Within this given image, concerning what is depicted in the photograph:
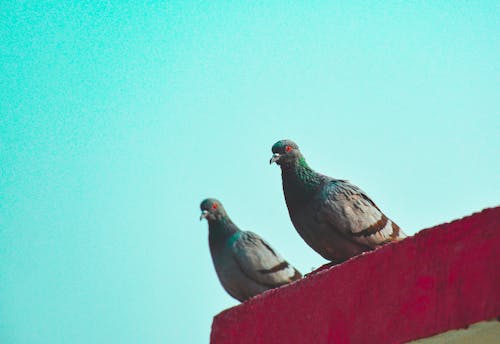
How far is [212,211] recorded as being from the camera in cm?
755

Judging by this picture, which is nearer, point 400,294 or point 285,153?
point 400,294

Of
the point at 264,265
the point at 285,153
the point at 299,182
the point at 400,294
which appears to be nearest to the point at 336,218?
the point at 299,182

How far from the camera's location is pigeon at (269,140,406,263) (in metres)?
4.77

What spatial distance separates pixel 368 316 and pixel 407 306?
22cm

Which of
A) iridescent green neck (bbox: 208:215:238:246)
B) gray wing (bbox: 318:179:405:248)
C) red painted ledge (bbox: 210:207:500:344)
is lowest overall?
red painted ledge (bbox: 210:207:500:344)

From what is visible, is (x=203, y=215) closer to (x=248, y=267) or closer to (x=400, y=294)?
(x=248, y=267)

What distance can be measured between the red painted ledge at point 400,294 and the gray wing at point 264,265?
2586 millimetres

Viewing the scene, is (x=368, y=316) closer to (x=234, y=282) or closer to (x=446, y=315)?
(x=446, y=315)

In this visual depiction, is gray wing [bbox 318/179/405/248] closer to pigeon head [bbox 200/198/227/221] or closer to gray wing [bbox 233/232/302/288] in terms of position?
gray wing [bbox 233/232/302/288]

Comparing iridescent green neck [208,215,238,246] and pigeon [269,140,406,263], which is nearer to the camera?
pigeon [269,140,406,263]

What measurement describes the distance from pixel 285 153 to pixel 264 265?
1236 millimetres

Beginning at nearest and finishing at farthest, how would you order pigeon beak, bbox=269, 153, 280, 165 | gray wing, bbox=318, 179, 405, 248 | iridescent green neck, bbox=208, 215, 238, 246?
gray wing, bbox=318, 179, 405, 248
pigeon beak, bbox=269, 153, 280, 165
iridescent green neck, bbox=208, 215, 238, 246

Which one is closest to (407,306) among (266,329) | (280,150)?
(266,329)

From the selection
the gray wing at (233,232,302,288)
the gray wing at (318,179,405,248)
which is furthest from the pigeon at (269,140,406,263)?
the gray wing at (233,232,302,288)
